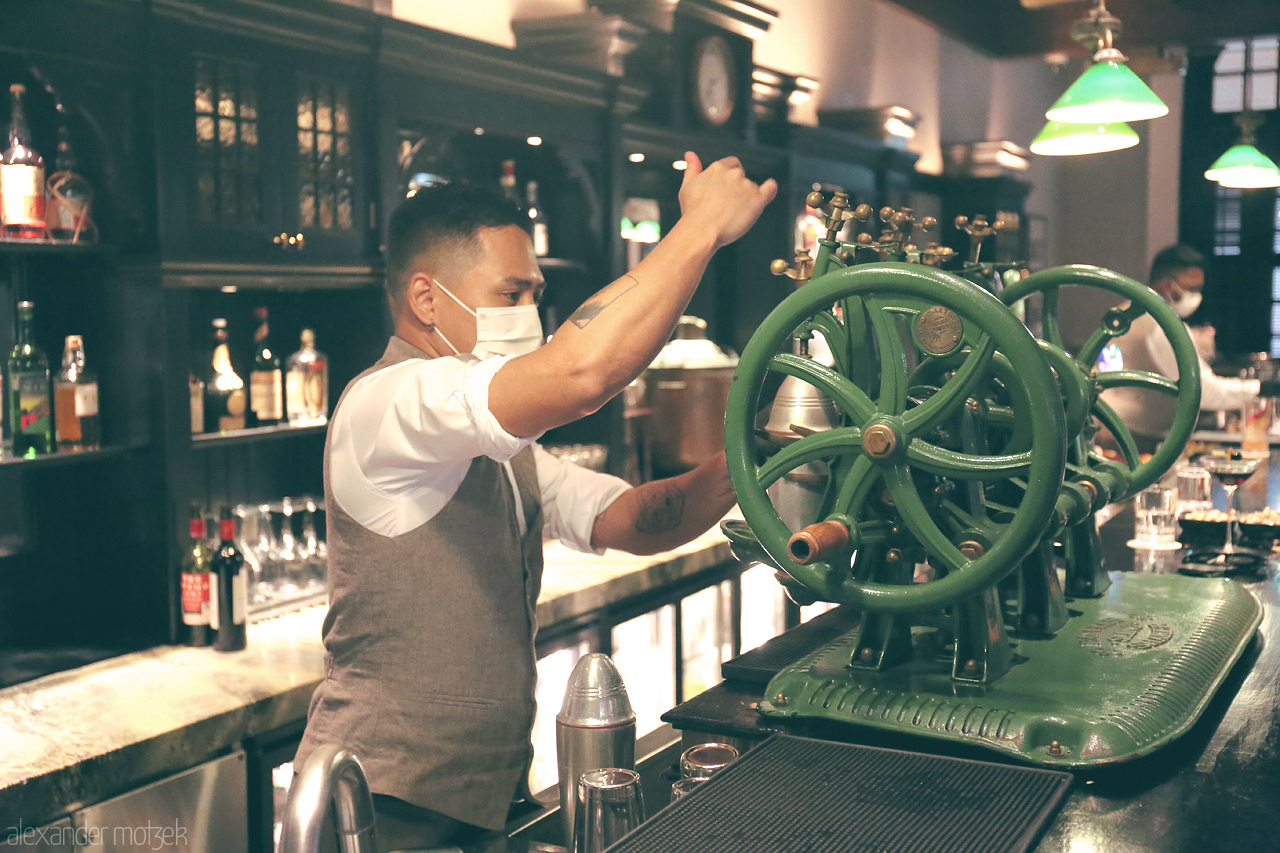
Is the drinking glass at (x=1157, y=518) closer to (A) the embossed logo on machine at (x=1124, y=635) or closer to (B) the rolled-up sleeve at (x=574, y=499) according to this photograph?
(A) the embossed logo on machine at (x=1124, y=635)

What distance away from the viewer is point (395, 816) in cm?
163

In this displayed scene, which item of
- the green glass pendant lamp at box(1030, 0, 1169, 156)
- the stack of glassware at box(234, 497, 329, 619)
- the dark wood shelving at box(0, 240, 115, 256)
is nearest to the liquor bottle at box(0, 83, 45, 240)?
the dark wood shelving at box(0, 240, 115, 256)

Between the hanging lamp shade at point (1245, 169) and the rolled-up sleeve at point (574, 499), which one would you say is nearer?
the rolled-up sleeve at point (574, 499)

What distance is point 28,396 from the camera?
2.44m

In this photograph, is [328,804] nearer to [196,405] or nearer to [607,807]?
[607,807]

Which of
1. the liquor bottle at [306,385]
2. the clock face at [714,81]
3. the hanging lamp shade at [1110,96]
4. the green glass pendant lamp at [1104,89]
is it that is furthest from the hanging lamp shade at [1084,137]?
the liquor bottle at [306,385]

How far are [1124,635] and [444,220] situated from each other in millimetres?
1090

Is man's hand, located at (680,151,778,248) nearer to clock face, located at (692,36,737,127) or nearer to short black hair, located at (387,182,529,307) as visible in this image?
short black hair, located at (387,182,529,307)

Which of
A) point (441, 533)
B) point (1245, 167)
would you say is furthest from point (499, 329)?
point (1245, 167)

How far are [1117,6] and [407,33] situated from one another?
3.67m

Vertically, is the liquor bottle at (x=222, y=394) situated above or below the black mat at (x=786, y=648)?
above

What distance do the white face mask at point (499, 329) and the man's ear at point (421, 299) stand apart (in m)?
0.02

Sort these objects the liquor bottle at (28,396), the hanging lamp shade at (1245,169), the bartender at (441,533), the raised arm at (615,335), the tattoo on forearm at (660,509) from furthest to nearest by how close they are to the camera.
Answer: the hanging lamp shade at (1245,169) → the liquor bottle at (28,396) → the tattoo on forearm at (660,509) → the bartender at (441,533) → the raised arm at (615,335)

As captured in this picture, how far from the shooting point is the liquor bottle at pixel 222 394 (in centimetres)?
285
